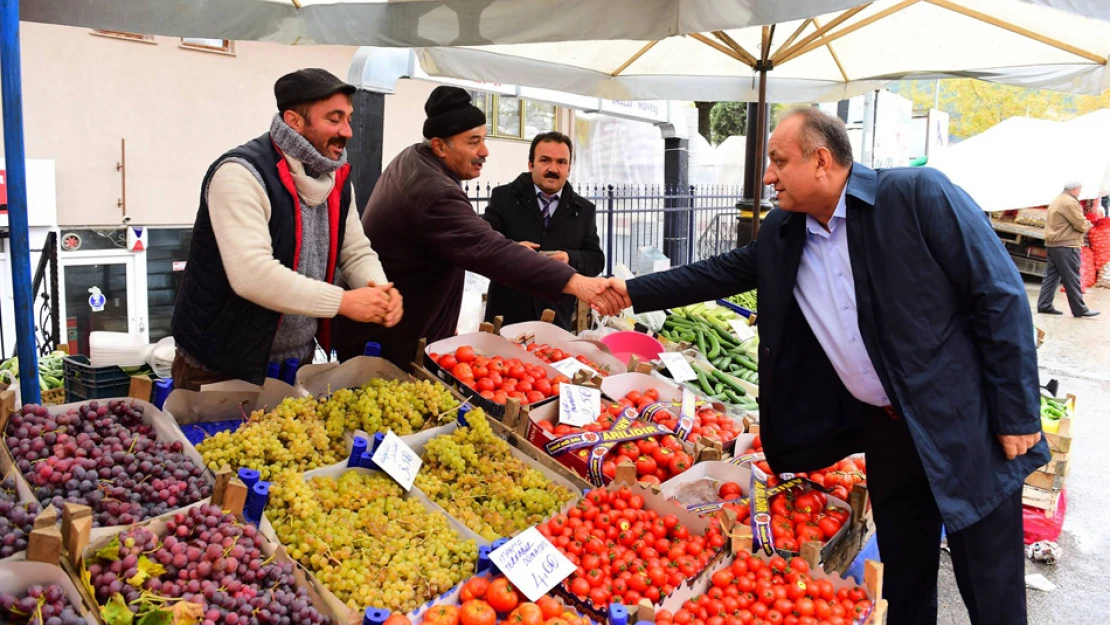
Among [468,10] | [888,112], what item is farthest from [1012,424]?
[888,112]

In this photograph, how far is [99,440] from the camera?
6.61ft

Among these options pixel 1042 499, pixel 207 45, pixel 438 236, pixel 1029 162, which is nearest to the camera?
pixel 438 236

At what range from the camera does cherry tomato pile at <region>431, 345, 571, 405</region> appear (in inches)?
121

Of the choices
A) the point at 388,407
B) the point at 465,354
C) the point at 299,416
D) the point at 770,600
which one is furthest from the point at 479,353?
the point at 770,600

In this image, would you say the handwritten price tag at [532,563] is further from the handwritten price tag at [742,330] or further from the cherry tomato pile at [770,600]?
the handwritten price tag at [742,330]

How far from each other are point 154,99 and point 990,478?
10.2 meters

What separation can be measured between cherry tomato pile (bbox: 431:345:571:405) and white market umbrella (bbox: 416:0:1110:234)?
2353 mm

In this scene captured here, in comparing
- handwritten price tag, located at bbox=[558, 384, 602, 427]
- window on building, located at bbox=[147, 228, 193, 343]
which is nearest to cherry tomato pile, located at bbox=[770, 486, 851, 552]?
handwritten price tag, located at bbox=[558, 384, 602, 427]

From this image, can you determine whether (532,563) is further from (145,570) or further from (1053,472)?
(1053,472)

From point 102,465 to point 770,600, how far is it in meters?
1.79

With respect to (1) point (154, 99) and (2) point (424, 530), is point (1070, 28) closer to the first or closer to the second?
(2) point (424, 530)

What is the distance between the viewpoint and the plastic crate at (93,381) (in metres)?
3.11

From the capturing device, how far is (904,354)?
227 centimetres

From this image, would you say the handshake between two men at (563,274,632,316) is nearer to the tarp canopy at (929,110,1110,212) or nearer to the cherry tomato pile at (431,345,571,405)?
the cherry tomato pile at (431,345,571,405)
